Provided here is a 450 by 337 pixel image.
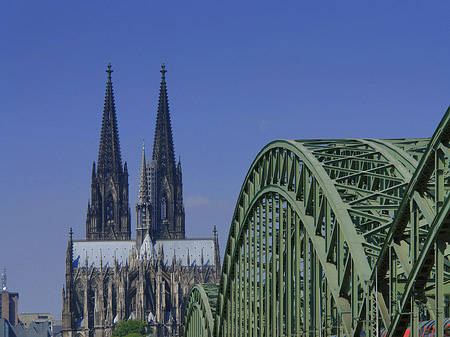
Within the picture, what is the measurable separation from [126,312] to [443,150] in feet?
537

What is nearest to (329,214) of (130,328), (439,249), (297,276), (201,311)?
(297,276)

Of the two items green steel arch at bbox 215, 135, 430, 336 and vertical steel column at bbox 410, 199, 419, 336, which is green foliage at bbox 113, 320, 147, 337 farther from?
vertical steel column at bbox 410, 199, 419, 336

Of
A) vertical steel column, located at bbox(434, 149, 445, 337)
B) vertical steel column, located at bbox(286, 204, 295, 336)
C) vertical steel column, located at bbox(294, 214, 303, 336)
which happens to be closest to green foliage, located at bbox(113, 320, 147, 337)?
vertical steel column, located at bbox(286, 204, 295, 336)

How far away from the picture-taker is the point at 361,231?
30.6 metres

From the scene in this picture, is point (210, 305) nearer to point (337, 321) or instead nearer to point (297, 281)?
point (297, 281)

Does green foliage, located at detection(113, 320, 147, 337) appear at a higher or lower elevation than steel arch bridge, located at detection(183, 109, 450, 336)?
lower

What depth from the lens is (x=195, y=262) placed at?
633 feet

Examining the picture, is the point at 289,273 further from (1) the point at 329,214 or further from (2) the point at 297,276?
(1) the point at 329,214

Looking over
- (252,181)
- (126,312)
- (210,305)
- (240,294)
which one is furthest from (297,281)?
(126,312)

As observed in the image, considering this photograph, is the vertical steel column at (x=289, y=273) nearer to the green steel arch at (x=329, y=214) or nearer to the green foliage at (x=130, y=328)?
the green steel arch at (x=329, y=214)

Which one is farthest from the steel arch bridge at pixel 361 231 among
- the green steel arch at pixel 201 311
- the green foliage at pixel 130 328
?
the green foliage at pixel 130 328

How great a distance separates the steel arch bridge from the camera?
23.3m

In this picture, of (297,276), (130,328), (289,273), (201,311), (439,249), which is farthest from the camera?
(130,328)

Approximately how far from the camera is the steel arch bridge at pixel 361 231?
23.3 m
